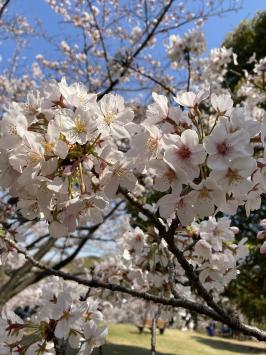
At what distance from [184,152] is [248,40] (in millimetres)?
12680

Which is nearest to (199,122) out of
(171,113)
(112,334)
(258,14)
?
(171,113)

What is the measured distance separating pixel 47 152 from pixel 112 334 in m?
8.05

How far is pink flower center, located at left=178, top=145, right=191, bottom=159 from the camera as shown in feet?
3.39

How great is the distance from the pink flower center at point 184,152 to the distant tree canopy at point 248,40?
11549mm

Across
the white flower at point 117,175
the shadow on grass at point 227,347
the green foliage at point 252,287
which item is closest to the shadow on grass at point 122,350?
the shadow on grass at point 227,347

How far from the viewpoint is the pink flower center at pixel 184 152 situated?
103cm

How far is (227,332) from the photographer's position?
687 inches

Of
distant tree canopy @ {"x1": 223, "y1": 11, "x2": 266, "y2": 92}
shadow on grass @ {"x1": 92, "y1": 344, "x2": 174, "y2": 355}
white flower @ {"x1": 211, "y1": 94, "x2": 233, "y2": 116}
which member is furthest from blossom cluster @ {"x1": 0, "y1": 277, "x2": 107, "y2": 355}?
distant tree canopy @ {"x1": 223, "y1": 11, "x2": 266, "y2": 92}

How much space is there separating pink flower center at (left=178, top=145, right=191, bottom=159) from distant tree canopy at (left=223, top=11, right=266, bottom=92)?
37.9 ft

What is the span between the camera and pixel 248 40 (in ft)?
40.7

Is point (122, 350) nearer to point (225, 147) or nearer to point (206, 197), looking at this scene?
point (206, 197)

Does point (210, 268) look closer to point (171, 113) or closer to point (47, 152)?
point (171, 113)

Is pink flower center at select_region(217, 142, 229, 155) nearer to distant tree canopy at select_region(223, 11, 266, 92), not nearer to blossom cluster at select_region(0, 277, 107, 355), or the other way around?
blossom cluster at select_region(0, 277, 107, 355)

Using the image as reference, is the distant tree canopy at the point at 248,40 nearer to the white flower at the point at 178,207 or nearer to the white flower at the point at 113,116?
the white flower at the point at 113,116
